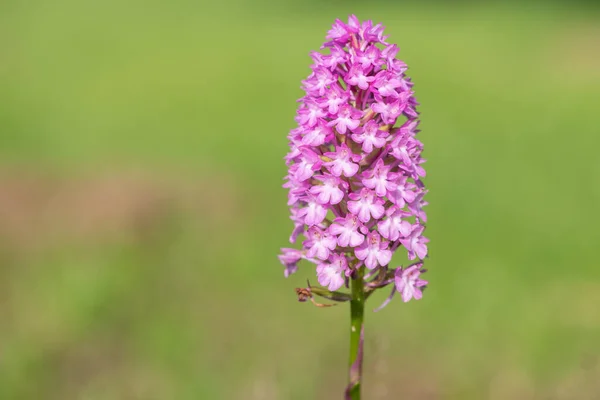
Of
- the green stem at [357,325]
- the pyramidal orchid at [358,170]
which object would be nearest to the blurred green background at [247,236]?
the green stem at [357,325]

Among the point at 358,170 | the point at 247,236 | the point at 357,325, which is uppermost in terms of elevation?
the point at 358,170

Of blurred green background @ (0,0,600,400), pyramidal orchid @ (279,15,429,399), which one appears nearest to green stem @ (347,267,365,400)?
pyramidal orchid @ (279,15,429,399)

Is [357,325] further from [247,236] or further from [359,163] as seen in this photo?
[247,236]

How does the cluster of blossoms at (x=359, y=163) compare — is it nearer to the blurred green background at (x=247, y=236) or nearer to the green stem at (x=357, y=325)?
the green stem at (x=357, y=325)

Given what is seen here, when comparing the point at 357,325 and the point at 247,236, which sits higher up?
the point at 247,236

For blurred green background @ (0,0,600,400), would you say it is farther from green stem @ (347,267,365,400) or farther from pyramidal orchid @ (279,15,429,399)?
pyramidal orchid @ (279,15,429,399)

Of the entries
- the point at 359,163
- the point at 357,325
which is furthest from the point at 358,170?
the point at 357,325

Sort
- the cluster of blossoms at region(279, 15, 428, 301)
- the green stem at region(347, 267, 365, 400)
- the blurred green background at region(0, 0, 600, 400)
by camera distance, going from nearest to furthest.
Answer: the cluster of blossoms at region(279, 15, 428, 301) → the green stem at region(347, 267, 365, 400) → the blurred green background at region(0, 0, 600, 400)
